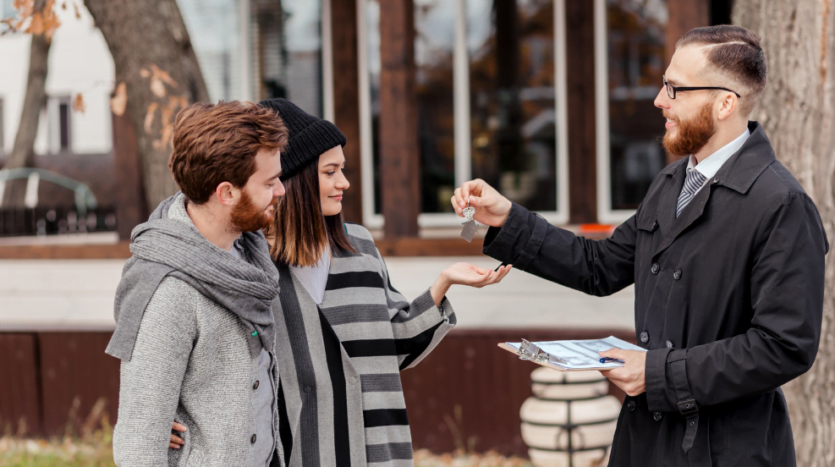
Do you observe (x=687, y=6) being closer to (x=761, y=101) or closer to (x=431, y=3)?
(x=761, y=101)

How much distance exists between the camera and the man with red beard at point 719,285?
6.14 ft

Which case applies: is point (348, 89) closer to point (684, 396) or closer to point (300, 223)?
point (300, 223)

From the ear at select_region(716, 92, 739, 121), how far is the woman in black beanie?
75 centimetres

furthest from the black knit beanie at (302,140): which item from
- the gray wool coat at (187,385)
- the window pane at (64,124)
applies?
the window pane at (64,124)

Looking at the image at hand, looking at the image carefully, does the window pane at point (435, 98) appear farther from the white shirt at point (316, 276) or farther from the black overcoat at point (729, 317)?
the black overcoat at point (729, 317)

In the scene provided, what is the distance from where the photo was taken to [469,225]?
94.7 inches

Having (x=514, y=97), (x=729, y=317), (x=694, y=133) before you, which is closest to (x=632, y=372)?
(x=729, y=317)

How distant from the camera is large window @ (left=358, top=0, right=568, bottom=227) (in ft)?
21.5

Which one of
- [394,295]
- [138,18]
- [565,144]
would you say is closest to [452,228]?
[565,144]

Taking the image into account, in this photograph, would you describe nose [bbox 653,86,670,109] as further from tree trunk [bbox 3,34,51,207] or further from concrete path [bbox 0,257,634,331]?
tree trunk [bbox 3,34,51,207]

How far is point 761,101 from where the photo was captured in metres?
3.33

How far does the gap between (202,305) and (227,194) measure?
28 centimetres

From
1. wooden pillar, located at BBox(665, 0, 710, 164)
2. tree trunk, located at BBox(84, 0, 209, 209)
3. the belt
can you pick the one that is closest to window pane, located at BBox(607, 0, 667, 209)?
wooden pillar, located at BBox(665, 0, 710, 164)

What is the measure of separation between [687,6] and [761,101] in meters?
1.83
